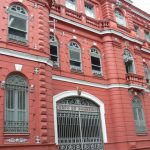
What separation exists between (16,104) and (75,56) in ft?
20.2

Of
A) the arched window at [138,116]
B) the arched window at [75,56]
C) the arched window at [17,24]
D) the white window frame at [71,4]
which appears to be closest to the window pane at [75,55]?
the arched window at [75,56]

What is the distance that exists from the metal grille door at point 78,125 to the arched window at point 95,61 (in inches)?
88.0

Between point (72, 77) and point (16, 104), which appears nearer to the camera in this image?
point (16, 104)

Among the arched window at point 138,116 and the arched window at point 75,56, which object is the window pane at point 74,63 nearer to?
the arched window at point 75,56

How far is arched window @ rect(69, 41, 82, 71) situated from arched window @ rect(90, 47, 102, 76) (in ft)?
3.49

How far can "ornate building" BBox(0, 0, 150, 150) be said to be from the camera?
11883mm

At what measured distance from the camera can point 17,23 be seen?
13289mm

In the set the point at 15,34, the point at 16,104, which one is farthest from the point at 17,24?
the point at 16,104

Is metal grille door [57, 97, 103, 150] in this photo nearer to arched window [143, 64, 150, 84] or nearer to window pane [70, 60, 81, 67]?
window pane [70, 60, 81, 67]

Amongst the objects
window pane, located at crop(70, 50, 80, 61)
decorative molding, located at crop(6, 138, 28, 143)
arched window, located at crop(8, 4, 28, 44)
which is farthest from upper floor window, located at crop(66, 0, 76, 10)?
decorative molding, located at crop(6, 138, 28, 143)

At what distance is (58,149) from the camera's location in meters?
13.8

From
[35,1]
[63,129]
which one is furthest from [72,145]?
[35,1]

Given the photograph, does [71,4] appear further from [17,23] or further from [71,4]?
[17,23]

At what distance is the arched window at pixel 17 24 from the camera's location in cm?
1290
